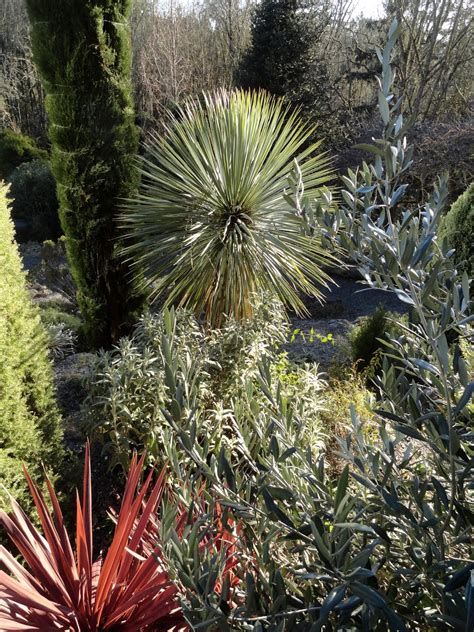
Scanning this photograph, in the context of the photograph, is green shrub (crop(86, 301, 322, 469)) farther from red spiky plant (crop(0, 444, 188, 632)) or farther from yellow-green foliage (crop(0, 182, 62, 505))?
red spiky plant (crop(0, 444, 188, 632))

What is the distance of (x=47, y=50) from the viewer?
16.5 feet

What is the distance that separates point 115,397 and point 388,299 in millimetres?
7293

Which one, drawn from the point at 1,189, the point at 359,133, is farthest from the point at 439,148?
the point at 1,189

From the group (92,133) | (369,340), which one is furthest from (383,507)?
(92,133)

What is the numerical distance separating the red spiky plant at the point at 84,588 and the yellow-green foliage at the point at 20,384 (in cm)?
42

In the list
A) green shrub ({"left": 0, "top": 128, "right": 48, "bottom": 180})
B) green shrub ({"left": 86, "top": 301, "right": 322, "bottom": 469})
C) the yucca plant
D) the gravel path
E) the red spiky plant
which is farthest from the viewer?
green shrub ({"left": 0, "top": 128, "right": 48, "bottom": 180})

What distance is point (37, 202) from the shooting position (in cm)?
1249

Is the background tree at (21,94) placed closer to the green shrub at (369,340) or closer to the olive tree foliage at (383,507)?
the green shrub at (369,340)

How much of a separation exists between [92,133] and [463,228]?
351 centimetres

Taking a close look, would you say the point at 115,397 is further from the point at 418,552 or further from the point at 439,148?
the point at 439,148

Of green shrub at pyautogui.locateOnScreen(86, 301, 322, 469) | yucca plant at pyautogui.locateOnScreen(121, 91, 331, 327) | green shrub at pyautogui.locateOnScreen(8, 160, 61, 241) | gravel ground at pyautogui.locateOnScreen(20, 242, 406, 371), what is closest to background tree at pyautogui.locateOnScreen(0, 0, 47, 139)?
green shrub at pyautogui.locateOnScreen(8, 160, 61, 241)

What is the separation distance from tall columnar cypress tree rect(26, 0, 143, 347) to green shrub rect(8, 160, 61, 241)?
7.55 m

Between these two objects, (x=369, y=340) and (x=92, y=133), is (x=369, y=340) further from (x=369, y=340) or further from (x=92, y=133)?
(x=92, y=133)

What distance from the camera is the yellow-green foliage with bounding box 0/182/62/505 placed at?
2.37 meters
